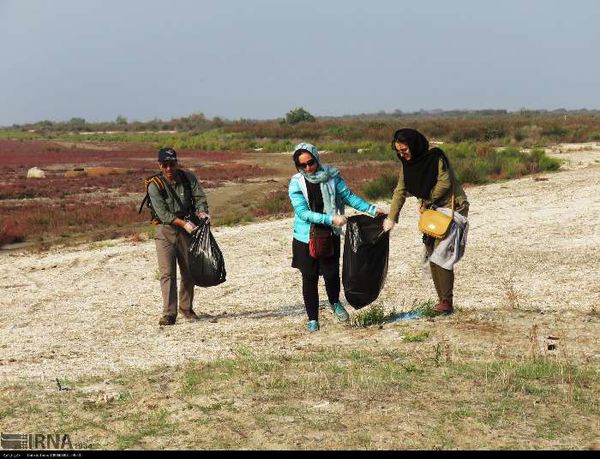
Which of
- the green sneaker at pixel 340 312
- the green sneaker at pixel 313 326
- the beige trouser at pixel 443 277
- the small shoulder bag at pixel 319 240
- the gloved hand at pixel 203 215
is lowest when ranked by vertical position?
the green sneaker at pixel 313 326

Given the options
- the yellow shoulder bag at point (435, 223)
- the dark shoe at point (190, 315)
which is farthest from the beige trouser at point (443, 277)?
the dark shoe at point (190, 315)

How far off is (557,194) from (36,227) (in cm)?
1195

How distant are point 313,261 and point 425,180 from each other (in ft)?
3.93

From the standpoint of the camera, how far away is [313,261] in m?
7.35

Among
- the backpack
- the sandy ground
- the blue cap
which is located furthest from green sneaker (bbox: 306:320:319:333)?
the blue cap

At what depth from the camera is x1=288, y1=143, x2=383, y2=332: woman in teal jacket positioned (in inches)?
278

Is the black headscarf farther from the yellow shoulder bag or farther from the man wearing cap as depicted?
the man wearing cap

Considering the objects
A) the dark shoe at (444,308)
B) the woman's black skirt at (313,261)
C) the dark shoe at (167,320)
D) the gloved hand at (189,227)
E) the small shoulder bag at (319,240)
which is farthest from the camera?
the dark shoe at (167,320)

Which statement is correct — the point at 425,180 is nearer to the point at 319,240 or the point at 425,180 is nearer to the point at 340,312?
the point at 319,240

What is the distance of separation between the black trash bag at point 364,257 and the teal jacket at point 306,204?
0.61ft

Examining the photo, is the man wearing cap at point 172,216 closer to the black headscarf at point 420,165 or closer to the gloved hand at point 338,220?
the gloved hand at point 338,220

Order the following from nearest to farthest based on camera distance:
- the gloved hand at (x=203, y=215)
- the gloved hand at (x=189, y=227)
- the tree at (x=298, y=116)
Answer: the gloved hand at (x=189, y=227) → the gloved hand at (x=203, y=215) → the tree at (x=298, y=116)

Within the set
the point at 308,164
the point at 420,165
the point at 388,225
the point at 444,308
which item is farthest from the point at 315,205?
the point at 444,308

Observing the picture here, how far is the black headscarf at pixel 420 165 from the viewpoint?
7.07 m
